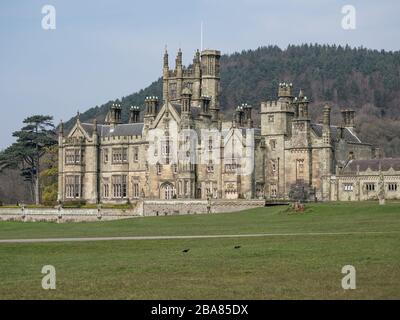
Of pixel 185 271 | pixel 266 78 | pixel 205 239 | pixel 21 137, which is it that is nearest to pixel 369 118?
pixel 266 78

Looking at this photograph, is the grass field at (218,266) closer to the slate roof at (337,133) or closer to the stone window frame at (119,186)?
the slate roof at (337,133)

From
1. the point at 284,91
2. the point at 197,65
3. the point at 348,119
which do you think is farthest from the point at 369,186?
the point at 197,65

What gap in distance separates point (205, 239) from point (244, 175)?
44770mm

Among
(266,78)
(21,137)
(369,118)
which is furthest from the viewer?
(266,78)

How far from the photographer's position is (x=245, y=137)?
85812 millimetres

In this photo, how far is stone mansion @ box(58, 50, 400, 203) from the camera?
8412cm

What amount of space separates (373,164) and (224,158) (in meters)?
13.3

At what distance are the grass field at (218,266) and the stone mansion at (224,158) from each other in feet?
117

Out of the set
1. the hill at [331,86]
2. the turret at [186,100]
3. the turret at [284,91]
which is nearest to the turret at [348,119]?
the turret at [284,91]

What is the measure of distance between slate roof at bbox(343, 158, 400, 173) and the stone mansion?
12 centimetres

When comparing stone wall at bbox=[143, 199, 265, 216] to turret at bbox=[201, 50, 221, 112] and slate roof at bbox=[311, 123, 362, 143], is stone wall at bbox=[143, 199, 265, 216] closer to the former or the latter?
slate roof at bbox=[311, 123, 362, 143]

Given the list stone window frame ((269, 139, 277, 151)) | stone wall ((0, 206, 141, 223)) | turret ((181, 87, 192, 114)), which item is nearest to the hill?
stone window frame ((269, 139, 277, 151))

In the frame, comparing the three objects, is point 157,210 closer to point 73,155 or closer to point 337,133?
point 337,133
